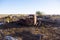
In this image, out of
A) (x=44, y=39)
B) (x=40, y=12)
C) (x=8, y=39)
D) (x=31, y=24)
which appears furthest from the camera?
(x=40, y=12)

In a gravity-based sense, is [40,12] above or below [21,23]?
below

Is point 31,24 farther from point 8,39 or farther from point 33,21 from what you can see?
point 8,39

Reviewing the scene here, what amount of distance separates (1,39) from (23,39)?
5.62 ft

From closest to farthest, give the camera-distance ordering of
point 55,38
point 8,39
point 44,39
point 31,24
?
point 8,39 → point 44,39 → point 55,38 → point 31,24

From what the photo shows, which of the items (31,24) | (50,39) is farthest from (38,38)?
(31,24)

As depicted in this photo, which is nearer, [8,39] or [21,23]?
[8,39]

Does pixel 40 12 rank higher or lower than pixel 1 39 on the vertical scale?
lower

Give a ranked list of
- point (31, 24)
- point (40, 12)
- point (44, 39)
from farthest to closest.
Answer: point (40, 12)
point (31, 24)
point (44, 39)

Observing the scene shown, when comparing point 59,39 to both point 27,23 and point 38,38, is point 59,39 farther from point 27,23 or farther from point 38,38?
point 27,23

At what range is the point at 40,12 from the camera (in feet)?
164

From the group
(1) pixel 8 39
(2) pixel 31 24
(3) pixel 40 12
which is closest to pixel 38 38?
(1) pixel 8 39

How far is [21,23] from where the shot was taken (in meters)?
19.7

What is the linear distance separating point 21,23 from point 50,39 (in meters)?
8.52

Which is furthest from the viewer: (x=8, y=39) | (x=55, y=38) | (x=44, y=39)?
(x=55, y=38)
